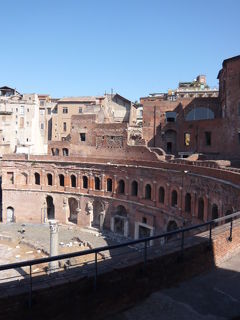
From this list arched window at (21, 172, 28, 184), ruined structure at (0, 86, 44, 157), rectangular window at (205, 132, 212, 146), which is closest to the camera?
rectangular window at (205, 132, 212, 146)

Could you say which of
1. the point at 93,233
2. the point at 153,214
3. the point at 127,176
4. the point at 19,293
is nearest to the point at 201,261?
the point at 19,293

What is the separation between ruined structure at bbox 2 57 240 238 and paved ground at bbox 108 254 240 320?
13854 mm

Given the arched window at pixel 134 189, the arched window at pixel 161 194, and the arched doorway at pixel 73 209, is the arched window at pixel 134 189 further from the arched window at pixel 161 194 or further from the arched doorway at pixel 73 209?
the arched doorway at pixel 73 209

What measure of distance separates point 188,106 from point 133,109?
11.9m

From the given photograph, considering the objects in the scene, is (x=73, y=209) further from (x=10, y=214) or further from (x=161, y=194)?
(x=161, y=194)

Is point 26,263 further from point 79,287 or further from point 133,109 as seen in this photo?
point 133,109

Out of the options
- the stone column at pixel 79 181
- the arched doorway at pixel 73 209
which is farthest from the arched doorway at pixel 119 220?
the arched doorway at pixel 73 209

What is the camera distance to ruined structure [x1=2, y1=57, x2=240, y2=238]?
24.6 m

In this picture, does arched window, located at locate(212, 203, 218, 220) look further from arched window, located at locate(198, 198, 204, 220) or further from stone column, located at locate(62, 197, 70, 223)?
stone column, located at locate(62, 197, 70, 223)

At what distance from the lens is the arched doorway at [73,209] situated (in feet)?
112

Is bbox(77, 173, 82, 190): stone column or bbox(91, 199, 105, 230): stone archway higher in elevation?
bbox(77, 173, 82, 190): stone column

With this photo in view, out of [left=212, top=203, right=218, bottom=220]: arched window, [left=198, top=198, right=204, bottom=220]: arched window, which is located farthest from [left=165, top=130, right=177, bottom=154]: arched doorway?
[left=212, top=203, right=218, bottom=220]: arched window

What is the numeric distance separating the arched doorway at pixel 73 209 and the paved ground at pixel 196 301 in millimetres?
27983

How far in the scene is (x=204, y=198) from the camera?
19.9 m
